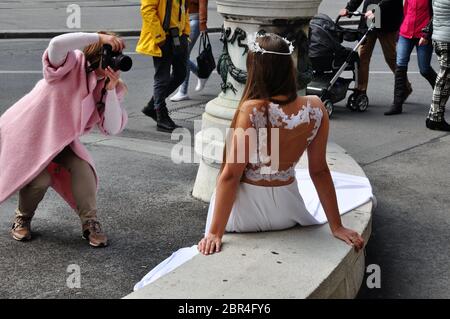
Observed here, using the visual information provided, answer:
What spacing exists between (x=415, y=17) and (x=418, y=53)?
398 mm

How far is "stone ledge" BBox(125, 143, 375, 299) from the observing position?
10.9ft

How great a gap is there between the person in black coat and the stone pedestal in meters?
3.77

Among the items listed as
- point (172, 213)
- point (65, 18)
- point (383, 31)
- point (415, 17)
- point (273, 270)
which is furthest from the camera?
point (65, 18)

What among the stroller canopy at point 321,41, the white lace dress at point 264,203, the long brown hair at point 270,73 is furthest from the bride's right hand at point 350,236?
the stroller canopy at point 321,41

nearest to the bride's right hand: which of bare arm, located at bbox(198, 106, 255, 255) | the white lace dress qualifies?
the white lace dress

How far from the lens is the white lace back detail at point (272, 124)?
387 cm

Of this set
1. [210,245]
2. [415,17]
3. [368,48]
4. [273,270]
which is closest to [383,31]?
[368,48]

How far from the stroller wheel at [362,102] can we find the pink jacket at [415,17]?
83cm

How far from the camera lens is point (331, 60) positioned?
8828 millimetres

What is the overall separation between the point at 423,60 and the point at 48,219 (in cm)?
511

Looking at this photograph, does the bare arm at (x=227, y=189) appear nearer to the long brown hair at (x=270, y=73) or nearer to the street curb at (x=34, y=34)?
the long brown hair at (x=270, y=73)

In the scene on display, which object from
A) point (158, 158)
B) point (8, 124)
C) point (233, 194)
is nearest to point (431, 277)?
point (233, 194)

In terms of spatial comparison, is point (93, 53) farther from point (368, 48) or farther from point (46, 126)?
point (368, 48)

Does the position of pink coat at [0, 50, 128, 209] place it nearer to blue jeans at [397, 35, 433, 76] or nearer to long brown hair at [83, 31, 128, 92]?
long brown hair at [83, 31, 128, 92]
